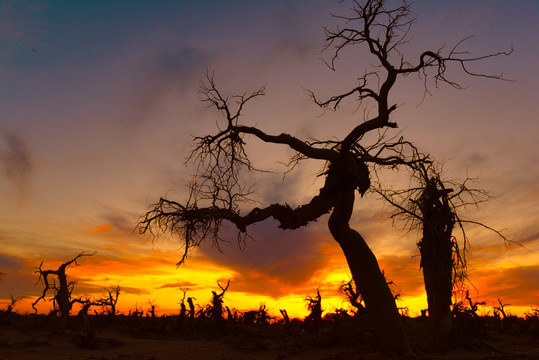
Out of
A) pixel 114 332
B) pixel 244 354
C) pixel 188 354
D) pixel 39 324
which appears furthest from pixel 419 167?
Answer: pixel 39 324

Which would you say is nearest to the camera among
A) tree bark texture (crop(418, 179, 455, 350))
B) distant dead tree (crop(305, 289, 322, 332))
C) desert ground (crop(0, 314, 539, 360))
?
tree bark texture (crop(418, 179, 455, 350))

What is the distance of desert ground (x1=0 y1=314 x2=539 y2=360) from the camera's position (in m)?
12.3

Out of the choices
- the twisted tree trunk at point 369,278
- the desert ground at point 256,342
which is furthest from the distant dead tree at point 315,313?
the twisted tree trunk at point 369,278

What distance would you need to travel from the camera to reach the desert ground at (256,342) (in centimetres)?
1227

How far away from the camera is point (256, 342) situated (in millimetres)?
16031

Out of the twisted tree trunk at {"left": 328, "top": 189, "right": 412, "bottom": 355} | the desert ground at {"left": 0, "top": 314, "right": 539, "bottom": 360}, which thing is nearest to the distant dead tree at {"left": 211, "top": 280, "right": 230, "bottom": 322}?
the desert ground at {"left": 0, "top": 314, "right": 539, "bottom": 360}

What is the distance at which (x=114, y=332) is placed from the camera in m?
19.9

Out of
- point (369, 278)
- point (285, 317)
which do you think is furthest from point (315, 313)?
point (369, 278)

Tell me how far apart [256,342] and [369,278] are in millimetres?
5983

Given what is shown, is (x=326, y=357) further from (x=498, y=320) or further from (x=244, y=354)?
(x=498, y=320)

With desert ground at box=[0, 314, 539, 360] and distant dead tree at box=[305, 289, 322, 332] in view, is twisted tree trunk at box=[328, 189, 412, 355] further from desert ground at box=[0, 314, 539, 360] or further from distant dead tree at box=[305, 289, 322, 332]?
distant dead tree at box=[305, 289, 322, 332]

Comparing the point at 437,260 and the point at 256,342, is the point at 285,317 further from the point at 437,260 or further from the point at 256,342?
the point at 437,260

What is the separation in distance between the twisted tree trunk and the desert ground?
513 mm

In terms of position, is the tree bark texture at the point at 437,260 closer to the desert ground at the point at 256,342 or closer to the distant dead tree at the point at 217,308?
the desert ground at the point at 256,342
